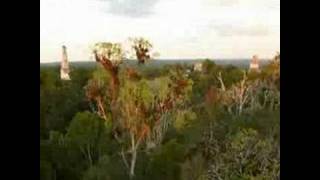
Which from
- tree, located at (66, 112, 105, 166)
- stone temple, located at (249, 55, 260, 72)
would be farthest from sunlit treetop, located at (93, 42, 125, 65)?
stone temple, located at (249, 55, 260, 72)

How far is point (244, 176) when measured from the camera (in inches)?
67.2

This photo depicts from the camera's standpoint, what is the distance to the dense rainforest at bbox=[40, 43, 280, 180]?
1.70 m

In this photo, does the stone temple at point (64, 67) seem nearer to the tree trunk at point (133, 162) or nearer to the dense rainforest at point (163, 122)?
the dense rainforest at point (163, 122)

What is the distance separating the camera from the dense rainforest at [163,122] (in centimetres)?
170

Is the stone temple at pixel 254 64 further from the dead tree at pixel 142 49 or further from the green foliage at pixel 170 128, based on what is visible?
the dead tree at pixel 142 49

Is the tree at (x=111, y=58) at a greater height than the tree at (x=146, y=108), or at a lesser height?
greater

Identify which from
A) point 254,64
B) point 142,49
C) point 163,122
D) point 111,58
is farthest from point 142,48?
point 254,64

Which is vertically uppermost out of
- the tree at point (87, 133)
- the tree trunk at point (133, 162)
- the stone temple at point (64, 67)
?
the stone temple at point (64, 67)

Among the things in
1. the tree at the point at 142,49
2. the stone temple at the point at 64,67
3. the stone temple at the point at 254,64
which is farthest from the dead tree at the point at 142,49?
the stone temple at the point at 254,64

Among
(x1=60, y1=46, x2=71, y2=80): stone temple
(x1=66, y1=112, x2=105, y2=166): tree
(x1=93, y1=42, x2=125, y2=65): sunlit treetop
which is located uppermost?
(x1=93, y1=42, x2=125, y2=65): sunlit treetop

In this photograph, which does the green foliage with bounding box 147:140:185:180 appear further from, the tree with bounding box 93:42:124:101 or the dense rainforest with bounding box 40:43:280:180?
the tree with bounding box 93:42:124:101

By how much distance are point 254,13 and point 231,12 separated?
76 mm

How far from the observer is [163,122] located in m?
1.73
